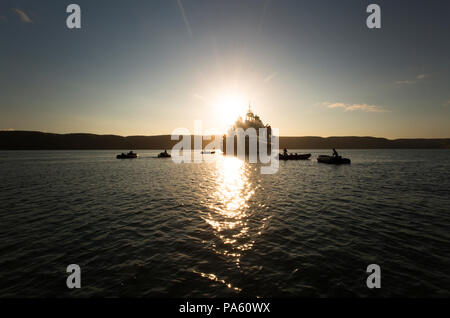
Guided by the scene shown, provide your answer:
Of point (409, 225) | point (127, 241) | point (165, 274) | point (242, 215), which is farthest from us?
point (242, 215)

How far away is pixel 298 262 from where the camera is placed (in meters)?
7.61

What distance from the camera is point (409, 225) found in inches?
444

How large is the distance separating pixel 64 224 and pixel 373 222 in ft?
64.2

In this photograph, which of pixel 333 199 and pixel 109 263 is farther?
pixel 333 199

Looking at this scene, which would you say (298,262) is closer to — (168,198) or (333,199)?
(333,199)

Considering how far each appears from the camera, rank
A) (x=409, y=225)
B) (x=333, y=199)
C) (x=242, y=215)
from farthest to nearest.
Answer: (x=333, y=199) < (x=242, y=215) < (x=409, y=225)
